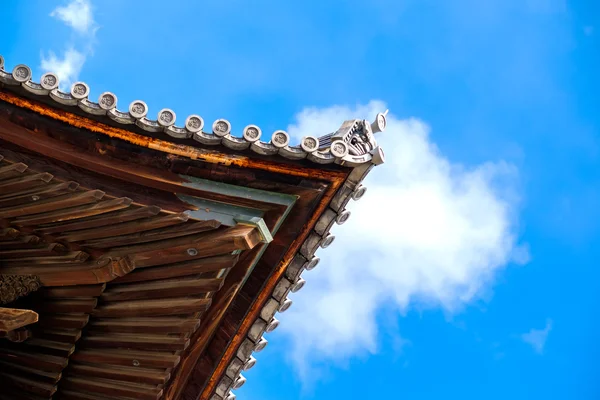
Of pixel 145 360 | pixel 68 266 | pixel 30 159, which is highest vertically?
pixel 30 159

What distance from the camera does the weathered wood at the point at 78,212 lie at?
778 centimetres

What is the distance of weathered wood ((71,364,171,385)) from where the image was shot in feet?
28.7

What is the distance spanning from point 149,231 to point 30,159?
163cm

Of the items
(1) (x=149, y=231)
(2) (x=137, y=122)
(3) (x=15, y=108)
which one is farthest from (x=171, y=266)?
(3) (x=15, y=108)

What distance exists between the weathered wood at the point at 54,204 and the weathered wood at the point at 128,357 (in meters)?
2.02

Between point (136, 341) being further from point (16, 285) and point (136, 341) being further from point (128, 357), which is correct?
point (16, 285)

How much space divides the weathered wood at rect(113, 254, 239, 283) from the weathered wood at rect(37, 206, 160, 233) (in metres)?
0.70

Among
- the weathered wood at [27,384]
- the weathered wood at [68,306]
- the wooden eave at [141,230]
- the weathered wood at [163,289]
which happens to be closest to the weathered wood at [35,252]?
the wooden eave at [141,230]

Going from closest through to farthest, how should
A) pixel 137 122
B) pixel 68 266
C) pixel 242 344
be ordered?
pixel 137 122, pixel 68 266, pixel 242 344

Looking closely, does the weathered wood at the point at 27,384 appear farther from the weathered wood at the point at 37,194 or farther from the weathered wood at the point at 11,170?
the weathered wood at the point at 11,170

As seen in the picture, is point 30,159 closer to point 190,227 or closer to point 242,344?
point 190,227

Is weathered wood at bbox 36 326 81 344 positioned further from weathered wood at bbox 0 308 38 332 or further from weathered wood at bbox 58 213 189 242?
weathered wood at bbox 58 213 189 242

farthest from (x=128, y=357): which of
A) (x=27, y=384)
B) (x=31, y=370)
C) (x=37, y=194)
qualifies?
(x=37, y=194)

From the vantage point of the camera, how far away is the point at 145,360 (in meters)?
8.64
